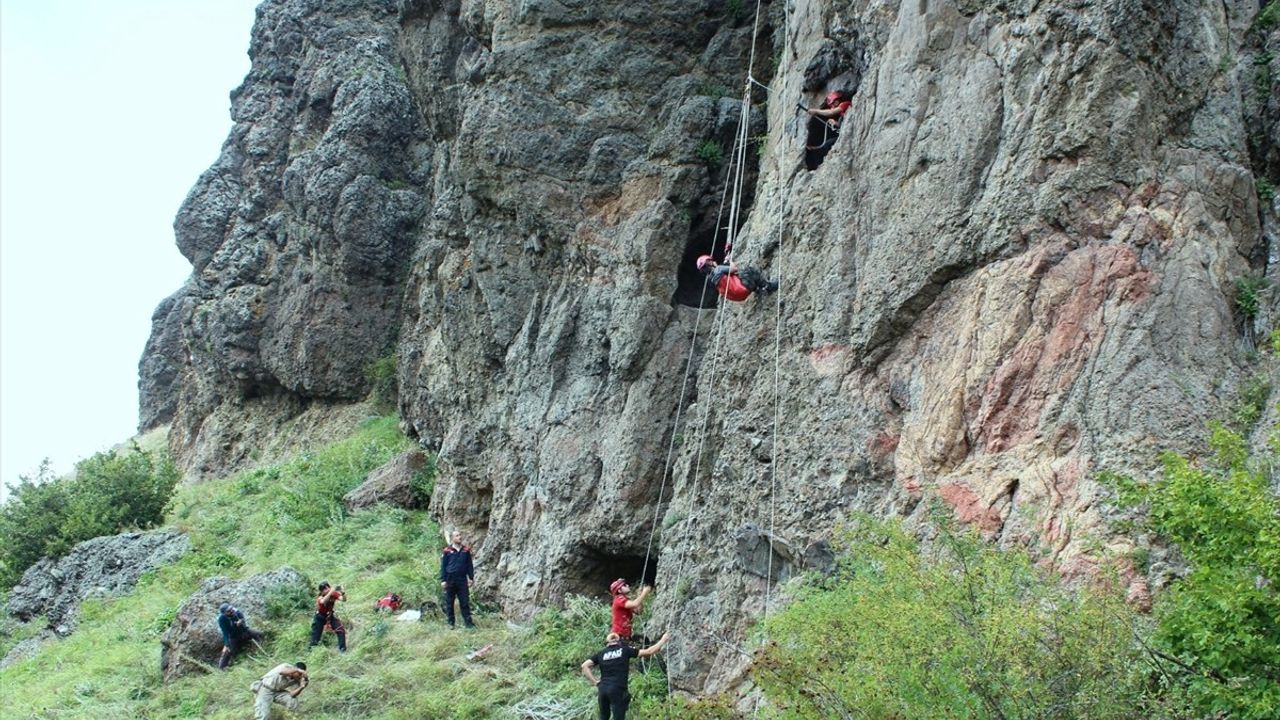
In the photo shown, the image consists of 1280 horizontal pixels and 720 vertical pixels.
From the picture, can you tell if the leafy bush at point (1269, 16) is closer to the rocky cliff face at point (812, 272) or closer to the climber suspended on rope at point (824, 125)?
the rocky cliff face at point (812, 272)

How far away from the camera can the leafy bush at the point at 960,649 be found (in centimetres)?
724

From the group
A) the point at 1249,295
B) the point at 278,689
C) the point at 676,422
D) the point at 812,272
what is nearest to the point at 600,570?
the point at 676,422

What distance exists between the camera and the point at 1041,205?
10930 mm

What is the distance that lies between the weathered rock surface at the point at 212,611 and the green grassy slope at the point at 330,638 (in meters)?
0.24

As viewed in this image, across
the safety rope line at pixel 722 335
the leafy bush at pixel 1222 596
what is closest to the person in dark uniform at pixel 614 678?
the safety rope line at pixel 722 335

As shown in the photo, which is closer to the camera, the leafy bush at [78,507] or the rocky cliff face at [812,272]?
the rocky cliff face at [812,272]

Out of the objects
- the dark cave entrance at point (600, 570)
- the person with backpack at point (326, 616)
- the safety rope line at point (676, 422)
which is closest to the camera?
the safety rope line at point (676, 422)

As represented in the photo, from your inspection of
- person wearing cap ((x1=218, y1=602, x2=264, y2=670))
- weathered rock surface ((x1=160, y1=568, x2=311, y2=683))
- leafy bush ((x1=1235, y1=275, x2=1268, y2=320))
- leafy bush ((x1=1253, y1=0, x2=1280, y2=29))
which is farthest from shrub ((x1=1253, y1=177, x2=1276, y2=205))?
weathered rock surface ((x1=160, y1=568, x2=311, y2=683))

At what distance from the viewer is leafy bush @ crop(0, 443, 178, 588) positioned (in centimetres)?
2686

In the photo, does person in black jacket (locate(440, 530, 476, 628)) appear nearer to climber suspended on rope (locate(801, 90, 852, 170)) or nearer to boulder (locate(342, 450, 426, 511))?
boulder (locate(342, 450, 426, 511))

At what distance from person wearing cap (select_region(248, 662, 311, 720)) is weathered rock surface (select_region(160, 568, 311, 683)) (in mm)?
2580

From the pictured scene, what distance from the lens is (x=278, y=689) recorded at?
15.2 meters

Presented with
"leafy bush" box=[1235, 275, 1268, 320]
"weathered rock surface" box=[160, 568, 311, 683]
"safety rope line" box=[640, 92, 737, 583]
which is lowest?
"weathered rock surface" box=[160, 568, 311, 683]

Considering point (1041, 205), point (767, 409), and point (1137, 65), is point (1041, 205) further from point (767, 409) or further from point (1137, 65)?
point (767, 409)
